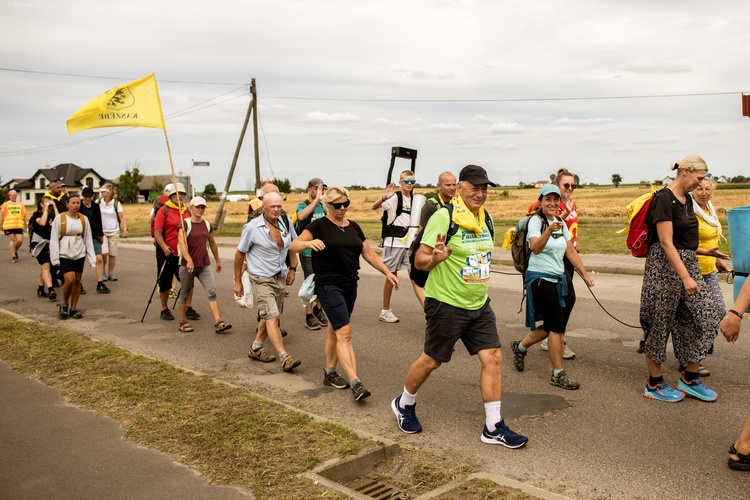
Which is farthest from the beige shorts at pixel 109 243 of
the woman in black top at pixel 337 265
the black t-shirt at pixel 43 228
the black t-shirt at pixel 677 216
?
the black t-shirt at pixel 677 216

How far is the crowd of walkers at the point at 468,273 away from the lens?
16.5 feet

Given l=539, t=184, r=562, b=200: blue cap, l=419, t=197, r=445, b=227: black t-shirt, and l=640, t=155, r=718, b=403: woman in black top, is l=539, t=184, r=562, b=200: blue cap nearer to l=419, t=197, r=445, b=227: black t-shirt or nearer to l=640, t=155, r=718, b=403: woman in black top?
l=640, t=155, r=718, b=403: woman in black top

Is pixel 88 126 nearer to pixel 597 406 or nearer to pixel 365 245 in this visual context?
pixel 365 245

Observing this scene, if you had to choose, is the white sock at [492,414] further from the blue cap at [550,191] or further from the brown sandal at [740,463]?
the blue cap at [550,191]

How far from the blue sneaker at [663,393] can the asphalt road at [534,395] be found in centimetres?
6

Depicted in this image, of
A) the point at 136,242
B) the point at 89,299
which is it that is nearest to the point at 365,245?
the point at 89,299

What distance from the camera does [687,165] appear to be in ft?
18.4

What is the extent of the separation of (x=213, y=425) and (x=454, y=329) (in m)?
1.88

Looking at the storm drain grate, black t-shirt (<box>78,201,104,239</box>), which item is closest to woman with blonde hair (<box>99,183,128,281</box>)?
black t-shirt (<box>78,201,104,239</box>)

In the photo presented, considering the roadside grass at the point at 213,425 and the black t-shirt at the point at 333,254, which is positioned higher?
the black t-shirt at the point at 333,254

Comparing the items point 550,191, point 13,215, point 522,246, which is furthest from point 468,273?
point 13,215

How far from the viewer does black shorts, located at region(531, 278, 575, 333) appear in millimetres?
6286

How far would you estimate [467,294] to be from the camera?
5059 mm

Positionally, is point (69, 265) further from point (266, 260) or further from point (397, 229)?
point (397, 229)
